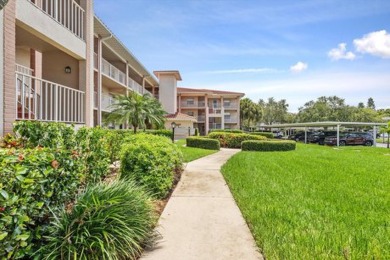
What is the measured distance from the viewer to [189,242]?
4070 mm

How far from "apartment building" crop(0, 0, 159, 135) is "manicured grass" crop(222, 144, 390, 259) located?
5440mm

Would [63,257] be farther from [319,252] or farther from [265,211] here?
[265,211]

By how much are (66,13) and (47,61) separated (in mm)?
→ 2772

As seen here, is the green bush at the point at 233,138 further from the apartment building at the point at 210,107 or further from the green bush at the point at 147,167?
the apartment building at the point at 210,107

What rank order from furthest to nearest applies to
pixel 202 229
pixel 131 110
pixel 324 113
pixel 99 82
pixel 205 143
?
pixel 324 113 → pixel 205 143 → pixel 99 82 → pixel 131 110 → pixel 202 229

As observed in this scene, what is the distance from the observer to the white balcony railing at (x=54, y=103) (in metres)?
8.30

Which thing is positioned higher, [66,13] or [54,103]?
[66,13]

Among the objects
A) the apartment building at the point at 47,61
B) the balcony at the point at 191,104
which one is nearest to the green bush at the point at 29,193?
the apartment building at the point at 47,61

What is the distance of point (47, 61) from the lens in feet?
38.3

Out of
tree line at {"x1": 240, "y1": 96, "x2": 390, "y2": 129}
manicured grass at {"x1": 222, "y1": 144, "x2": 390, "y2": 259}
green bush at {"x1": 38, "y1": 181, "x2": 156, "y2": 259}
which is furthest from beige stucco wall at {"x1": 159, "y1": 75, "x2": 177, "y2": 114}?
green bush at {"x1": 38, "y1": 181, "x2": 156, "y2": 259}

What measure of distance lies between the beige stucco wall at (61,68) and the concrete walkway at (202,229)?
681 centimetres

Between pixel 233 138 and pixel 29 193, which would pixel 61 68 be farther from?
pixel 233 138

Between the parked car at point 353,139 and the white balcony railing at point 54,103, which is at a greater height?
the white balcony railing at point 54,103

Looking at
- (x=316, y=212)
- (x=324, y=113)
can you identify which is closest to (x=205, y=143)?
(x=316, y=212)
